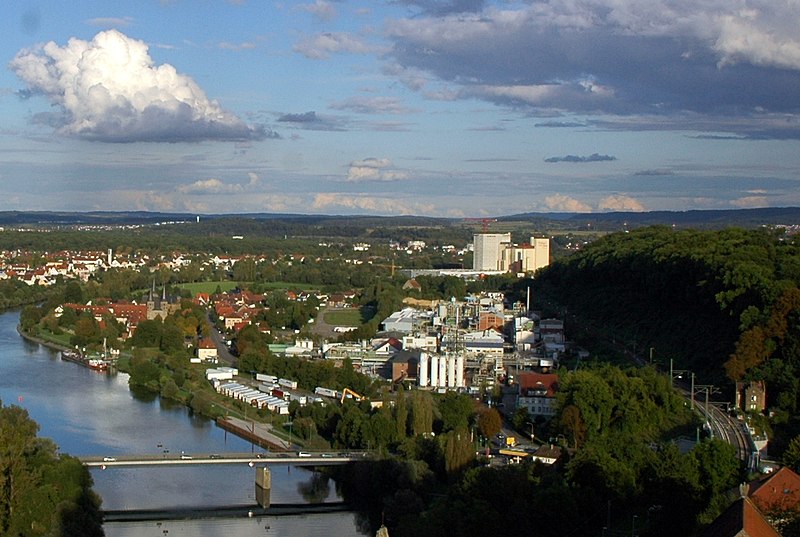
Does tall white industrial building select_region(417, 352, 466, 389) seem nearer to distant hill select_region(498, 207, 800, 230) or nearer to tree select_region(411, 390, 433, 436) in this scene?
tree select_region(411, 390, 433, 436)

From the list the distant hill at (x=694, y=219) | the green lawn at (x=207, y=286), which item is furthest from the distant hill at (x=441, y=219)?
the green lawn at (x=207, y=286)

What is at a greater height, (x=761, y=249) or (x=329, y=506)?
(x=761, y=249)

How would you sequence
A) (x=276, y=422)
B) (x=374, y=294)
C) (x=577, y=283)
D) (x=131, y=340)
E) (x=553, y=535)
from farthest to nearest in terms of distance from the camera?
(x=374, y=294) < (x=577, y=283) < (x=131, y=340) < (x=276, y=422) < (x=553, y=535)

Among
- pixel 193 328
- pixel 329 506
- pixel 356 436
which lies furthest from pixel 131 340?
pixel 329 506

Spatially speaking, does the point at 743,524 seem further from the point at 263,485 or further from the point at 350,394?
the point at 350,394

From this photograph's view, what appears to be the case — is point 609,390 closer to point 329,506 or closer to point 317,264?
point 329,506

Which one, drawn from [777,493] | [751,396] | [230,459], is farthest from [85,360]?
[777,493]
